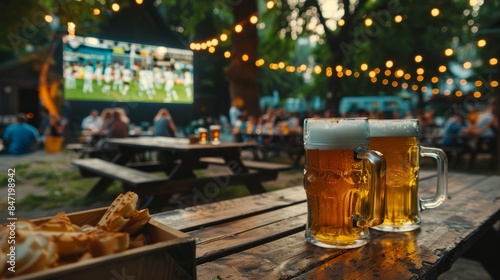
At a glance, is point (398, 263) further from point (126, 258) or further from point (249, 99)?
point (249, 99)

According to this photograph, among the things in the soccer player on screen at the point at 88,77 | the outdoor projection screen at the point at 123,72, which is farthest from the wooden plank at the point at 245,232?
the soccer player on screen at the point at 88,77

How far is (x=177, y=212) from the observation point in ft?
3.98

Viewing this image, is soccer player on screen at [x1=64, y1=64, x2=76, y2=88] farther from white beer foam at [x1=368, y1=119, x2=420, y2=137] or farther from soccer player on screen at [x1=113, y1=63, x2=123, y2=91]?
white beer foam at [x1=368, y1=119, x2=420, y2=137]

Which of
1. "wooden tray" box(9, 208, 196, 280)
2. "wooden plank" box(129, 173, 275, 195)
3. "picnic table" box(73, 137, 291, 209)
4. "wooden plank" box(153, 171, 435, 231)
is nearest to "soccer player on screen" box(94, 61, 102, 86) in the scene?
"picnic table" box(73, 137, 291, 209)

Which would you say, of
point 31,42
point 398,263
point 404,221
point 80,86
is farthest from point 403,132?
point 31,42

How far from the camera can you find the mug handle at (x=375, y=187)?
2.64 ft

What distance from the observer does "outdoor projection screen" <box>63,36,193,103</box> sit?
12.6m

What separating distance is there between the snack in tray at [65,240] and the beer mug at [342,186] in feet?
1.42

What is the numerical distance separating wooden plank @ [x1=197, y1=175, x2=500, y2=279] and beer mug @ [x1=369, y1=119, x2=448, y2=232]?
5cm

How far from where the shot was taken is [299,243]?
92cm

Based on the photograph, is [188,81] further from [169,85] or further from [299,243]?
[299,243]

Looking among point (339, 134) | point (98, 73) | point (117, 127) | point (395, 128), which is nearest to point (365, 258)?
point (339, 134)

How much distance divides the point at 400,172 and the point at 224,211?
57cm

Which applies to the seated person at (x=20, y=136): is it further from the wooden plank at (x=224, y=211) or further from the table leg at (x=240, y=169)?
the wooden plank at (x=224, y=211)
